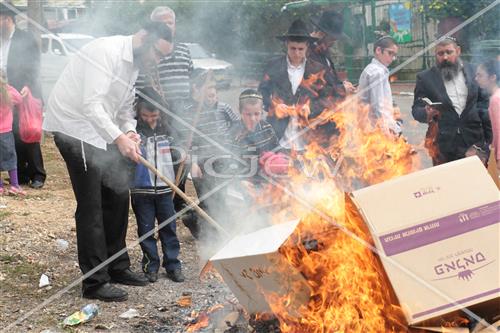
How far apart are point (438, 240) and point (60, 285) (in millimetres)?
2955

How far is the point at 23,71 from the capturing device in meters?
7.93

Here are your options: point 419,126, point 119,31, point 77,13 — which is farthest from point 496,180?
point 419,126

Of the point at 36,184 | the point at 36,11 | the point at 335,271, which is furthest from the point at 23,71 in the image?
the point at 335,271

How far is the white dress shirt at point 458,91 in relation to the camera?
6648mm

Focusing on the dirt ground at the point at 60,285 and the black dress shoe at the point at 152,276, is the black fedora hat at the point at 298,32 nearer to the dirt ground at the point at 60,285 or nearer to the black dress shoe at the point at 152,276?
the dirt ground at the point at 60,285

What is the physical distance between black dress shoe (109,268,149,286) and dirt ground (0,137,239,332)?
6cm

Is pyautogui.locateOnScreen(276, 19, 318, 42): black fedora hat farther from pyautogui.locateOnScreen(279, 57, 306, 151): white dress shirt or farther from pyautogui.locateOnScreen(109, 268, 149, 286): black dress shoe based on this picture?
pyautogui.locateOnScreen(109, 268, 149, 286): black dress shoe

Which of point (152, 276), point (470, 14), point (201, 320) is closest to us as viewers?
point (201, 320)

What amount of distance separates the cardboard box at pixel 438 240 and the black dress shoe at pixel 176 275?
225 centimetres

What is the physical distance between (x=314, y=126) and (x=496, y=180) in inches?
92.0

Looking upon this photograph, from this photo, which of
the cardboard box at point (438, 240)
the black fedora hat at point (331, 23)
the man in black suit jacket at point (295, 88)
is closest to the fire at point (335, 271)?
the cardboard box at point (438, 240)

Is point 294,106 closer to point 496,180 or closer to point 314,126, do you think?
point 314,126

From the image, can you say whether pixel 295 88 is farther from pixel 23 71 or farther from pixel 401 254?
pixel 23 71

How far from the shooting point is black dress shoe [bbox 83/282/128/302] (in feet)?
16.7
